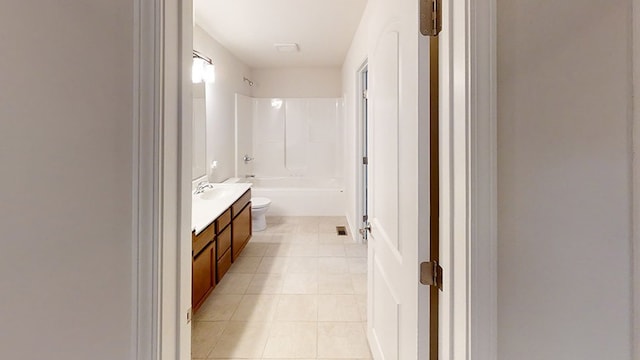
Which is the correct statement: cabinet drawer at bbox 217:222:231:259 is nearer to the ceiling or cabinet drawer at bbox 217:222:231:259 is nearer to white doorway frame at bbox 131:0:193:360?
white doorway frame at bbox 131:0:193:360

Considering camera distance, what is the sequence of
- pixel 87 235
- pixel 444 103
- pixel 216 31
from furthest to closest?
pixel 216 31, pixel 444 103, pixel 87 235

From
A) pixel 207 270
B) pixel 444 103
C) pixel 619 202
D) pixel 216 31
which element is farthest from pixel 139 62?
pixel 216 31

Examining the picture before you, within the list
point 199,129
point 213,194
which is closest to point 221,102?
point 199,129

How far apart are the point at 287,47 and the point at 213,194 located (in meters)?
2.45

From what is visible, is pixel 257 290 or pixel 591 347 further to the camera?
pixel 257 290

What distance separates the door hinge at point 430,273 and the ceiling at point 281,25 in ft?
9.21

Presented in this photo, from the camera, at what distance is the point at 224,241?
2936 mm

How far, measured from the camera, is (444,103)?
0.95m

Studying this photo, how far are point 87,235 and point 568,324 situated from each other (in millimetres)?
1139

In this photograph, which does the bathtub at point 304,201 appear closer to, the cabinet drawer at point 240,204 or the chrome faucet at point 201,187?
the cabinet drawer at point 240,204

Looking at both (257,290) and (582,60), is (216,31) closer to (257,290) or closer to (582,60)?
(257,290)

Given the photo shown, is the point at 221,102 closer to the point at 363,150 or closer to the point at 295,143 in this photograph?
the point at 295,143

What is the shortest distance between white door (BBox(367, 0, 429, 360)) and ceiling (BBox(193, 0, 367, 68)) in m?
1.78

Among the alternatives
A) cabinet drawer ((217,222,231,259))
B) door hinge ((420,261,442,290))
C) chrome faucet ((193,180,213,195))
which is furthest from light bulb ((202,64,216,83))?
door hinge ((420,261,442,290))
